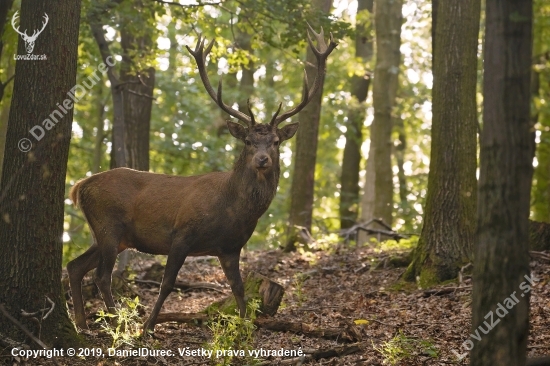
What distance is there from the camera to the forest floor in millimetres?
6609

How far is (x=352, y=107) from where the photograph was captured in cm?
2023

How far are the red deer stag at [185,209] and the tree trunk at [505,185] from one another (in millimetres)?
3886

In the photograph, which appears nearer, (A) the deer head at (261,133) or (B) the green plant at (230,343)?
(B) the green plant at (230,343)

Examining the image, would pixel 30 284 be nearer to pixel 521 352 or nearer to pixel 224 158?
pixel 521 352

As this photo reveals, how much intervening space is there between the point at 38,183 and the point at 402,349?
344 cm

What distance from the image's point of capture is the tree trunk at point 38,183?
6.61 m

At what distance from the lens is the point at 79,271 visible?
345 inches

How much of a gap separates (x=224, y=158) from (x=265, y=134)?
1442 cm

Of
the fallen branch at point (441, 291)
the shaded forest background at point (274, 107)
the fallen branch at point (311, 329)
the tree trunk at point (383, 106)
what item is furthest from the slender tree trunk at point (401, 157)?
the fallen branch at point (311, 329)

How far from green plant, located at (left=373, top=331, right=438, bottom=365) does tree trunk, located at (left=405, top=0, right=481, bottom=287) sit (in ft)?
8.78

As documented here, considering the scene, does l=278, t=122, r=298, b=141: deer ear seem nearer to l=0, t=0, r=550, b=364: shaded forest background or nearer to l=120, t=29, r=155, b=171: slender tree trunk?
l=0, t=0, r=550, b=364: shaded forest background

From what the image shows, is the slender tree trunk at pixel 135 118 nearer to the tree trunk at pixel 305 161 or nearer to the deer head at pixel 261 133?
the tree trunk at pixel 305 161

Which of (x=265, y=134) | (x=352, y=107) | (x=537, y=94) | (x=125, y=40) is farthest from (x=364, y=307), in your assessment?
(x=537, y=94)

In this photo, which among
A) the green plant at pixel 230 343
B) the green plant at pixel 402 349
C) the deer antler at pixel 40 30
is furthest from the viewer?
the deer antler at pixel 40 30
